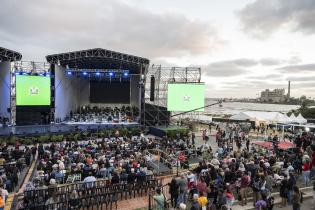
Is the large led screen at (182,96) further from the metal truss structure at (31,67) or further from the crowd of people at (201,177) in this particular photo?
the crowd of people at (201,177)

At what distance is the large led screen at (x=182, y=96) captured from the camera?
28328 mm

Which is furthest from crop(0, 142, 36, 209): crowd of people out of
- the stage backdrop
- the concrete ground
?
the stage backdrop

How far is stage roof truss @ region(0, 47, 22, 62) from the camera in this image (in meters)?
24.5

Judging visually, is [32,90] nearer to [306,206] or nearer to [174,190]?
[174,190]

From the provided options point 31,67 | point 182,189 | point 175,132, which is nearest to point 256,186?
point 182,189

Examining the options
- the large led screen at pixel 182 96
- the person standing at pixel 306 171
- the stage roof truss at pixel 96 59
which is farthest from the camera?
the large led screen at pixel 182 96

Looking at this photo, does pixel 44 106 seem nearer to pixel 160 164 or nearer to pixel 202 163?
pixel 160 164

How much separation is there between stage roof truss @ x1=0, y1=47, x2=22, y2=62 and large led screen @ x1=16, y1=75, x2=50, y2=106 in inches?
67.5

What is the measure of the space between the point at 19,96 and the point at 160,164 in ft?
56.4

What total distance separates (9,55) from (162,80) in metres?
14.6

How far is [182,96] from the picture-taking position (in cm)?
2841

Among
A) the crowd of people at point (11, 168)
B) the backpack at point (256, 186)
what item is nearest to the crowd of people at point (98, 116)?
the crowd of people at point (11, 168)

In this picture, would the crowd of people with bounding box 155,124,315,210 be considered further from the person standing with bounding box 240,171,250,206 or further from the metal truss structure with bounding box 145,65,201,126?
the metal truss structure with bounding box 145,65,201,126

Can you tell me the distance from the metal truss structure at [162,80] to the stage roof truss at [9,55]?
12489 mm
